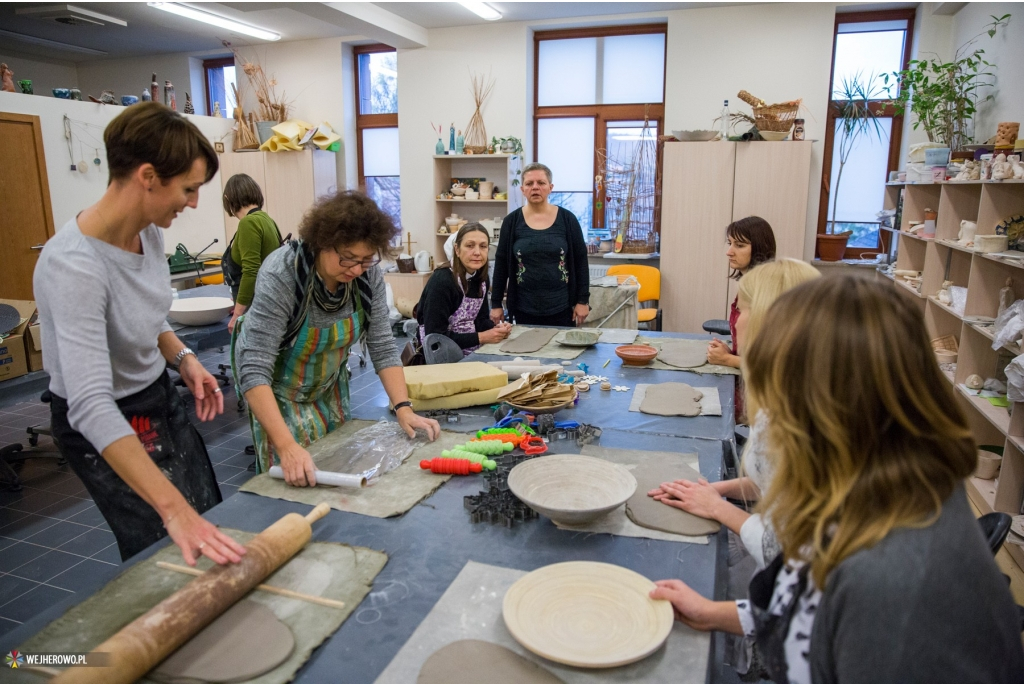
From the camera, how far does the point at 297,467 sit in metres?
1.61

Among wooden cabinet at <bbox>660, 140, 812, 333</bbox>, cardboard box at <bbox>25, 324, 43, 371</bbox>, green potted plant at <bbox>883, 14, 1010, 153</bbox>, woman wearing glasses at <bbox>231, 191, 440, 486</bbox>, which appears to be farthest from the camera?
wooden cabinet at <bbox>660, 140, 812, 333</bbox>

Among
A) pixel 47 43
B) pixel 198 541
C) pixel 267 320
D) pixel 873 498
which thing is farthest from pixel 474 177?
pixel 873 498

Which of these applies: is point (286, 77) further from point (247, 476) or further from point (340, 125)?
point (247, 476)

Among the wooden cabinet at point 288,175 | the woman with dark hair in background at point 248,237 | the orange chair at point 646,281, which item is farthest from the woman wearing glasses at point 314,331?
the wooden cabinet at point 288,175

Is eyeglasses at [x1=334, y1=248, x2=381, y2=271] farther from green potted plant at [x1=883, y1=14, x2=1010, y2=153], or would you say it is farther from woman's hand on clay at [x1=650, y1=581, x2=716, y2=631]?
green potted plant at [x1=883, y1=14, x2=1010, y2=153]

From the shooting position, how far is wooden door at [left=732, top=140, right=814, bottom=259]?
17.5 ft

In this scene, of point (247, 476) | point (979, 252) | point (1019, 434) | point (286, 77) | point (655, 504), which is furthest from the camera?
point (286, 77)

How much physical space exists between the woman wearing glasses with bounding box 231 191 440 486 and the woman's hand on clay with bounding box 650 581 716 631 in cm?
89

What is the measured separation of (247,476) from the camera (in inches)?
141

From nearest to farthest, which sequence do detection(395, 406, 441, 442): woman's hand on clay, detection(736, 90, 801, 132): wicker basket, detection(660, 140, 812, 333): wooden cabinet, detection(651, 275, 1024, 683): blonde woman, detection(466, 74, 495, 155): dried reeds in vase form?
1. detection(651, 275, 1024, 683): blonde woman
2. detection(395, 406, 441, 442): woman's hand on clay
3. detection(736, 90, 801, 132): wicker basket
4. detection(660, 140, 812, 333): wooden cabinet
5. detection(466, 74, 495, 155): dried reeds in vase

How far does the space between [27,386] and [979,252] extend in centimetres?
460

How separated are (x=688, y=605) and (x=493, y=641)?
333mm

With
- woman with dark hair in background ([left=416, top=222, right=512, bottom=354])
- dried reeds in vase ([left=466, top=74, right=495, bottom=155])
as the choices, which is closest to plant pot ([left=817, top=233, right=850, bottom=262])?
dried reeds in vase ([left=466, top=74, right=495, bottom=155])

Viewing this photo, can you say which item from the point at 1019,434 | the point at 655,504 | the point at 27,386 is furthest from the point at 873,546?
the point at 27,386
